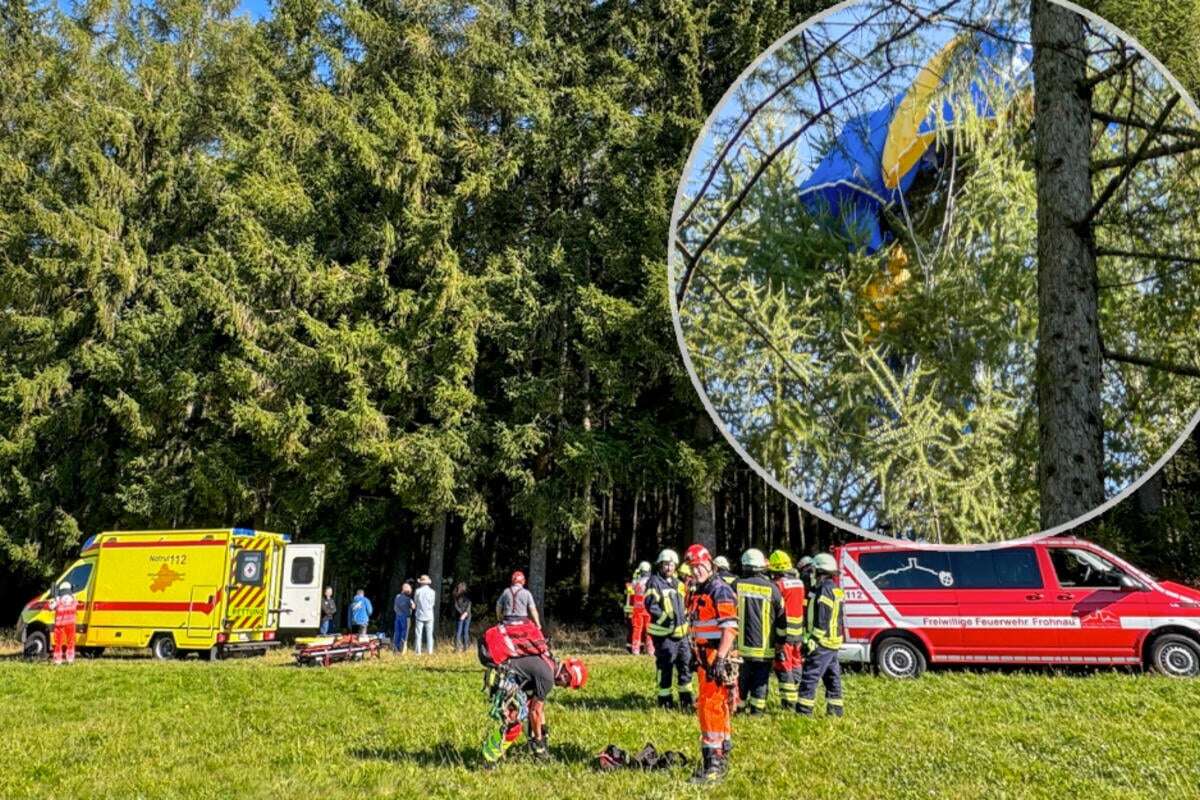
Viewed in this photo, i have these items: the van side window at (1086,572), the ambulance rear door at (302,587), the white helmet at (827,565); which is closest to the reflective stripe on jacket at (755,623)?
the white helmet at (827,565)

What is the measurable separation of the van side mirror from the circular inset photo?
9.92 m

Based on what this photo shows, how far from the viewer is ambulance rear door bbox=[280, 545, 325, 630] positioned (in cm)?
1684

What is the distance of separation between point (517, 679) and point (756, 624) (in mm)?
2177

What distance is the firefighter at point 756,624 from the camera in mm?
6727

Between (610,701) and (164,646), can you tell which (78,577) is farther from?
(610,701)

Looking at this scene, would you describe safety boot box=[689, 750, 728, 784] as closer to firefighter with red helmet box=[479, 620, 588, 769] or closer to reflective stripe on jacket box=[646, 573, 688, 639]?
firefighter with red helmet box=[479, 620, 588, 769]

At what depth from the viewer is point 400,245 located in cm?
2108

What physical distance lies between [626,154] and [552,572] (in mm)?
12404

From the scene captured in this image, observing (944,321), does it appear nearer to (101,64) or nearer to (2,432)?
(2,432)

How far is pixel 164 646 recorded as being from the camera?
15672 millimetres

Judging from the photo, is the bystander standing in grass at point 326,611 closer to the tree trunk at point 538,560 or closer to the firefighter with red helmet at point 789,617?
the tree trunk at point 538,560

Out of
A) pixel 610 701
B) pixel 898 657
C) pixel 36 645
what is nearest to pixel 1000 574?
pixel 898 657

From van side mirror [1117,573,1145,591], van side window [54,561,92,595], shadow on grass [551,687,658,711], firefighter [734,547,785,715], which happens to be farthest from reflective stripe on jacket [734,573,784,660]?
van side window [54,561,92,595]

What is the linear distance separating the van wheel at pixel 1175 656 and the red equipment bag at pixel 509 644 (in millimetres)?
7342
